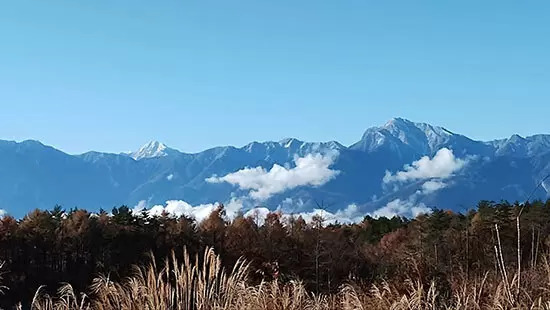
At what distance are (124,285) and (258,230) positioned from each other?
1748 inches

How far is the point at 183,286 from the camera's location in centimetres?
550

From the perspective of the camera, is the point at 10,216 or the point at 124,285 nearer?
the point at 124,285

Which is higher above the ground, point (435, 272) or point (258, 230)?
point (258, 230)

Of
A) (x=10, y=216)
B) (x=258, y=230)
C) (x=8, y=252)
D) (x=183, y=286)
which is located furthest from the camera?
(x=258, y=230)

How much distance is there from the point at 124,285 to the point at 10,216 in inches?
1686

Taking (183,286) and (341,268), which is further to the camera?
(341,268)

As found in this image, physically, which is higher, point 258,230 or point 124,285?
point 258,230

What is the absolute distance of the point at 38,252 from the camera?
43469mm

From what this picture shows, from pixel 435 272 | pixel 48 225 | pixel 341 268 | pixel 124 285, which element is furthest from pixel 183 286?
pixel 48 225

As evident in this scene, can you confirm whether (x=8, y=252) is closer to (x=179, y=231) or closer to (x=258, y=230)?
(x=179, y=231)

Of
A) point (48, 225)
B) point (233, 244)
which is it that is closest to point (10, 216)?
point (48, 225)

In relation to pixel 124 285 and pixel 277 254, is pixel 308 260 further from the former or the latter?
pixel 124 285

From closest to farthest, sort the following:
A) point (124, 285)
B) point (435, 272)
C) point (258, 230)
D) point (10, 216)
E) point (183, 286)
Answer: point (183, 286)
point (124, 285)
point (435, 272)
point (10, 216)
point (258, 230)

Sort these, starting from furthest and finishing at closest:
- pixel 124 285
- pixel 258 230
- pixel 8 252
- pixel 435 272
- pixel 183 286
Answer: pixel 258 230
pixel 8 252
pixel 435 272
pixel 124 285
pixel 183 286
